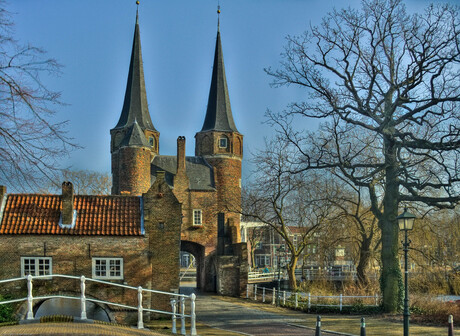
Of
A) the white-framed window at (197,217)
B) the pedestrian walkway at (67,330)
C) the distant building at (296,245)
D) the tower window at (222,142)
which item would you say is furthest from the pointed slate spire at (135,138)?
the pedestrian walkway at (67,330)

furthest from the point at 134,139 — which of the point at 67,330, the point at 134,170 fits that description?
the point at 67,330

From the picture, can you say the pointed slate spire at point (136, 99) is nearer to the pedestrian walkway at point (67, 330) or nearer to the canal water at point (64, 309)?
the canal water at point (64, 309)

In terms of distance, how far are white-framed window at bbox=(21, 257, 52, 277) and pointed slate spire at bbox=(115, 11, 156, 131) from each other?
2573 centimetres

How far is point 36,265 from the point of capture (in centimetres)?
2298

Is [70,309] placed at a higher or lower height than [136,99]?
lower

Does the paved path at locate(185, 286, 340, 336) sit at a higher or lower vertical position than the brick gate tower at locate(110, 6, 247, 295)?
lower

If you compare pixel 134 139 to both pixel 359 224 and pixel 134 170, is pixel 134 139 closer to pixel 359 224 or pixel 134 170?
pixel 134 170

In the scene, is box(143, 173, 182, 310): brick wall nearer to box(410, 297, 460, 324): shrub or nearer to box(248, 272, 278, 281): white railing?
box(410, 297, 460, 324): shrub

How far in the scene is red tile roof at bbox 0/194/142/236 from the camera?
23.1 meters

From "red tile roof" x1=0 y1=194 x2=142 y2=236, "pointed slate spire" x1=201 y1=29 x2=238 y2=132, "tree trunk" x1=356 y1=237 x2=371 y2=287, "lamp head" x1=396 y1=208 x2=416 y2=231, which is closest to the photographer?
"lamp head" x1=396 y1=208 x2=416 y2=231

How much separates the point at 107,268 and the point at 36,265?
294cm

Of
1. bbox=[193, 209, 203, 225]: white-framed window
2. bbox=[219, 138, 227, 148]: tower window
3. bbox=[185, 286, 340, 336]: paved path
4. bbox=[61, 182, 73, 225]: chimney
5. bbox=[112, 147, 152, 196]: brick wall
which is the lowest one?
bbox=[185, 286, 340, 336]: paved path

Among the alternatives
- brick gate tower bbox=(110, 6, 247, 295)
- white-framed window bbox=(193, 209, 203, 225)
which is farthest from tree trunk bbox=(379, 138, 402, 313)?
white-framed window bbox=(193, 209, 203, 225)

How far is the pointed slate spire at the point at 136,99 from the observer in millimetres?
48500
